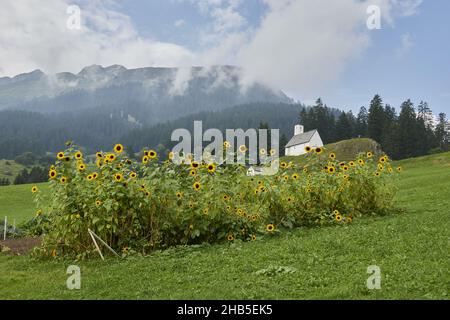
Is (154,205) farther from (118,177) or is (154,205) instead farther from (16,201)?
(16,201)

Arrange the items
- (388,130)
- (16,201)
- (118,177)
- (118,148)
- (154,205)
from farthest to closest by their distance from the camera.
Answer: (388,130) → (16,201) → (154,205) → (118,148) → (118,177)

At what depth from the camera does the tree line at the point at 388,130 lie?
287 feet

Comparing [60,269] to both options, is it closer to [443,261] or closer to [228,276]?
[228,276]

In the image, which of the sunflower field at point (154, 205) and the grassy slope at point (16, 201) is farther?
the grassy slope at point (16, 201)

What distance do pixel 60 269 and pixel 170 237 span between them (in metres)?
2.43

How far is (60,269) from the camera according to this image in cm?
825

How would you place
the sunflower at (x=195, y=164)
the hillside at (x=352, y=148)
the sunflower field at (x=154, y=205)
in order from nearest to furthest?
the sunflower field at (x=154, y=205) < the sunflower at (x=195, y=164) < the hillside at (x=352, y=148)

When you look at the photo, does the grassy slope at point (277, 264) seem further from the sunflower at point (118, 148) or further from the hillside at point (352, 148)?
the hillside at point (352, 148)

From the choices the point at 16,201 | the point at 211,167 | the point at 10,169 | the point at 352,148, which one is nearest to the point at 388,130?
the point at 352,148

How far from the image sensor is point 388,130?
91.8 m

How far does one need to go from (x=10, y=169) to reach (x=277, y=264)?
15155 cm

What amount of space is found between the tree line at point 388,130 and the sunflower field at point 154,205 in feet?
270

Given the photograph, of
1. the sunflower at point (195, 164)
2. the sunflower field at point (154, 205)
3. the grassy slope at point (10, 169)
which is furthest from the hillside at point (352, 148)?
the grassy slope at point (10, 169)
